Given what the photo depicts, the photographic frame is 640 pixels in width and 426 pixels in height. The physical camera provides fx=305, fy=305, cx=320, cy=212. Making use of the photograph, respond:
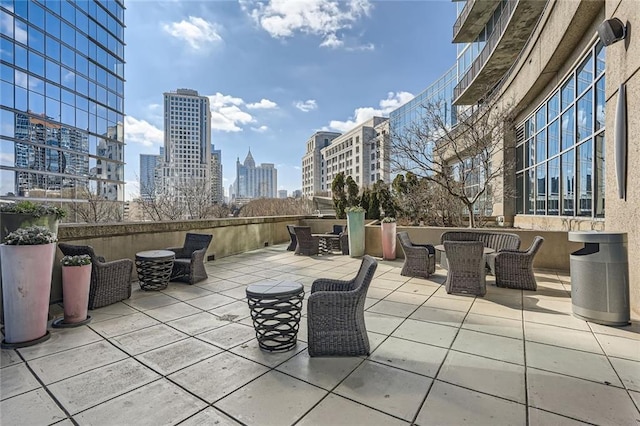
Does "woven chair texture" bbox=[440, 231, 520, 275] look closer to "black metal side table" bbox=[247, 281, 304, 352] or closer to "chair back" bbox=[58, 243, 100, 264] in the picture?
"black metal side table" bbox=[247, 281, 304, 352]

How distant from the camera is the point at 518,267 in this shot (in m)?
4.98

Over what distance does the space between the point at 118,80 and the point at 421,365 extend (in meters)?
42.0

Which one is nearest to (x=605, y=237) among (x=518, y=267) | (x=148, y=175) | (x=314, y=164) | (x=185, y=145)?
(x=518, y=267)

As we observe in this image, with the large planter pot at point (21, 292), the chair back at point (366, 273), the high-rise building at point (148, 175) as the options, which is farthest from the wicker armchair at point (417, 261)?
the high-rise building at point (148, 175)

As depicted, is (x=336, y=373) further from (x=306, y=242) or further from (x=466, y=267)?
(x=306, y=242)

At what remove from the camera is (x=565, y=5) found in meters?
6.64

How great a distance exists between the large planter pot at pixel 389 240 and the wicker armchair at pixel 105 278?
217 inches

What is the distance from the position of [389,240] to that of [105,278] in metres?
5.86

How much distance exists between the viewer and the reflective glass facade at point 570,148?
264 inches

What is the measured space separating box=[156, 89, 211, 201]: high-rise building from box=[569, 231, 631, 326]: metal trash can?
1616cm

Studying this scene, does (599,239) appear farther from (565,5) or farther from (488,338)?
(565,5)

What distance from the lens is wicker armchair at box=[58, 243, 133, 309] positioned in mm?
4027

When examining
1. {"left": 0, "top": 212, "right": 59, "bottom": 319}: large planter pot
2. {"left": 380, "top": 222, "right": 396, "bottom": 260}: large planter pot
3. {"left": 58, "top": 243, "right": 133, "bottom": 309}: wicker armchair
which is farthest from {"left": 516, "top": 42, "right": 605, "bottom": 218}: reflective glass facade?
{"left": 0, "top": 212, "right": 59, "bottom": 319}: large planter pot

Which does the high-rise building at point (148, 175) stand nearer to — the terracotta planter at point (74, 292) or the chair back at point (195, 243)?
the chair back at point (195, 243)
